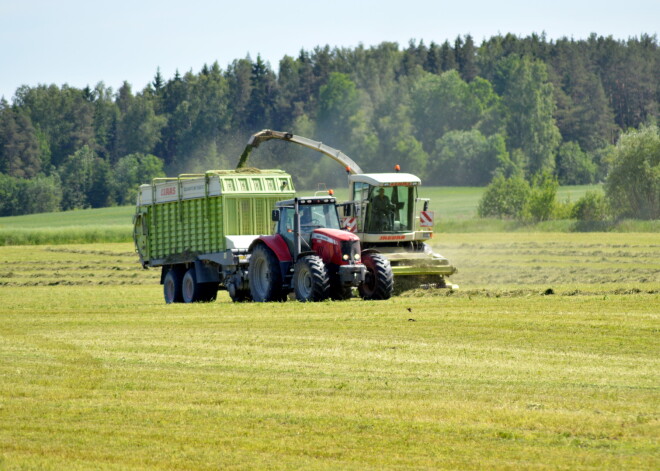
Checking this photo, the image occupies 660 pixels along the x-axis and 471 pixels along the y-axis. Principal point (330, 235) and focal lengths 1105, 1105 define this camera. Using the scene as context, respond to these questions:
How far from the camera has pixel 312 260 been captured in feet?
71.6

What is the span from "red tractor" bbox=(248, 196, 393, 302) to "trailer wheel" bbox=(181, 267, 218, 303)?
281 centimetres

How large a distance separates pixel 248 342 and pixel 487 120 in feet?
343

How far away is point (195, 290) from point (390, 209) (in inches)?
200

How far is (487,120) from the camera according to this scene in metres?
118

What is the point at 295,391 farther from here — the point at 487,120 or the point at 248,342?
the point at 487,120

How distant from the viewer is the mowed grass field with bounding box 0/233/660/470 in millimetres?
8680

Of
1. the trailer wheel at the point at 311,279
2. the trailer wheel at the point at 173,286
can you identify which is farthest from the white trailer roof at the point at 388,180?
the trailer wheel at the point at 173,286

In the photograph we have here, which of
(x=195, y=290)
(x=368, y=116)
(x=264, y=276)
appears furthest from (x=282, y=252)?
(x=368, y=116)

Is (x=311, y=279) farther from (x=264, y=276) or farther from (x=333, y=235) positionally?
(x=264, y=276)

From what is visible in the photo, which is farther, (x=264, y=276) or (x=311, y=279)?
(x=264, y=276)

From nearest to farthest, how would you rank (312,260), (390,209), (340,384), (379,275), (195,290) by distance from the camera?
(340,384) → (312,260) → (379,275) → (390,209) → (195,290)

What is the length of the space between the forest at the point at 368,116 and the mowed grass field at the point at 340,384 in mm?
75131

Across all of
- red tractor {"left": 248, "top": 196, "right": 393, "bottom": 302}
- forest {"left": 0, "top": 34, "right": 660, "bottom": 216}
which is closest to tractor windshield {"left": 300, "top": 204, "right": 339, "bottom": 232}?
red tractor {"left": 248, "top": 196, "right": 393, "bottom": 302}

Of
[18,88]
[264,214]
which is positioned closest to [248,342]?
[264,214]
